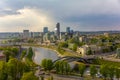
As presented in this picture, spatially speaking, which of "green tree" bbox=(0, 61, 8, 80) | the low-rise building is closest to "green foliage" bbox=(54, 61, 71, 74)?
"green tree" bbox=(0, 61, 8, 80)

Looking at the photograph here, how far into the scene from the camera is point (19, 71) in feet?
80.1

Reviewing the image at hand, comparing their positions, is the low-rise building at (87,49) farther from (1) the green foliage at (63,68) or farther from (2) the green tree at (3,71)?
(2) the green tree at (3,71)

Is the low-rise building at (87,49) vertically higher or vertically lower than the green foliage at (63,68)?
higher

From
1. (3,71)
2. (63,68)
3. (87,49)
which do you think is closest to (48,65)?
(63,68)

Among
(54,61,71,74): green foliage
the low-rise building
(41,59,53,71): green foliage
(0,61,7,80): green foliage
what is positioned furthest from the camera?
the low-rise building

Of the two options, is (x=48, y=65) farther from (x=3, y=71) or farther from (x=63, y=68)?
(x=3, y=71)

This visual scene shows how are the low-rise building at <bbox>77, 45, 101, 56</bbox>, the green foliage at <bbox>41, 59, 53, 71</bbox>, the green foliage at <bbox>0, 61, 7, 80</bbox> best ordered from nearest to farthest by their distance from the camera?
1. the green foliage at <bbox>0, 61, 7, 80</bbox>
2. the green foliage at <bbox>41, 59, 53, 71</bbox>
3. the low-rise building at <bbox>77, 45, 101, 56</bbox>

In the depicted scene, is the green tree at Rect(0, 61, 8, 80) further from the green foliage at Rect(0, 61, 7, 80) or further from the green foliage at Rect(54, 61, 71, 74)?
the green foliage at Rect(54, 61, 71, 74)

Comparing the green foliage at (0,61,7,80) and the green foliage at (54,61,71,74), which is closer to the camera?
the green foliage at (0,61,7,80)

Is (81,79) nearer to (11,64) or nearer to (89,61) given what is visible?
(11,64)

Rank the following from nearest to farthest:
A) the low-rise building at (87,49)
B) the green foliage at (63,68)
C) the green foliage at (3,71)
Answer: the green foliage at (3,71) → the green foliage at (63,68) → the low-rise building at (87,49)

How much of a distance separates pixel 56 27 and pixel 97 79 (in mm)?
114485

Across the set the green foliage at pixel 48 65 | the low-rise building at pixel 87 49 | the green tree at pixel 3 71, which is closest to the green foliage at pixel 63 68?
the green foliage at pixel 48 65

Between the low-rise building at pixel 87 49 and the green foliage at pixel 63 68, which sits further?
the low-rise building at pixel 87 49
